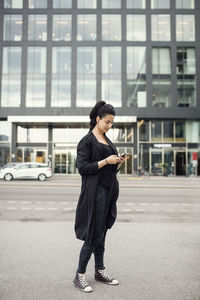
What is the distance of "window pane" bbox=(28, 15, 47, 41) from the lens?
32625 millimetres

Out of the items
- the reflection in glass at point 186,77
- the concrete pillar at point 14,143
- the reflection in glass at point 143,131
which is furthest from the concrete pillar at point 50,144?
the reflection in glass at point 186,77

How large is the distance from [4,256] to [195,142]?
30749 mm

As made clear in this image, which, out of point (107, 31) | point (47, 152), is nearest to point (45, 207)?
point (47, 152)

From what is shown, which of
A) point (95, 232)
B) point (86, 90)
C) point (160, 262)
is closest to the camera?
point (95, 232)

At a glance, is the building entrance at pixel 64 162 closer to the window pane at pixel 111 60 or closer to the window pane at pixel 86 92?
the window pane at pixel 86 92

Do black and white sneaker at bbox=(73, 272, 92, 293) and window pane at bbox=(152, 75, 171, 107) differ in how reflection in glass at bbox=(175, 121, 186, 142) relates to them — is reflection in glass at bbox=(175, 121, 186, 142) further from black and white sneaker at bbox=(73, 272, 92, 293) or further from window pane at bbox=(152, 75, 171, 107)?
black and white sneaker at bbox=(73, 272, 92, 293)

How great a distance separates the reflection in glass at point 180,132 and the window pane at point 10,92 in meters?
18.8

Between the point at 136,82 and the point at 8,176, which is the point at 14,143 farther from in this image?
the point at 136,82

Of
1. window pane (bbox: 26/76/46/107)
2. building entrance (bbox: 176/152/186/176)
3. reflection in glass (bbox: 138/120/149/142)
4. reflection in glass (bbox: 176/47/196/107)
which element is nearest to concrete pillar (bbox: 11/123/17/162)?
window pane (bbox: 26/76/46/107)

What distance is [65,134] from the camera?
109 ft

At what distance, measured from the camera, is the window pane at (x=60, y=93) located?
31.9 m

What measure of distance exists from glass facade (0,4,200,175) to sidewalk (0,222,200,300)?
2642 centimetres

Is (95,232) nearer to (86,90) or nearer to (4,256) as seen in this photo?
(4,256)

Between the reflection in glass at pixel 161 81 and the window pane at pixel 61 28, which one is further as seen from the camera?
the window pane at pixel 61 28
